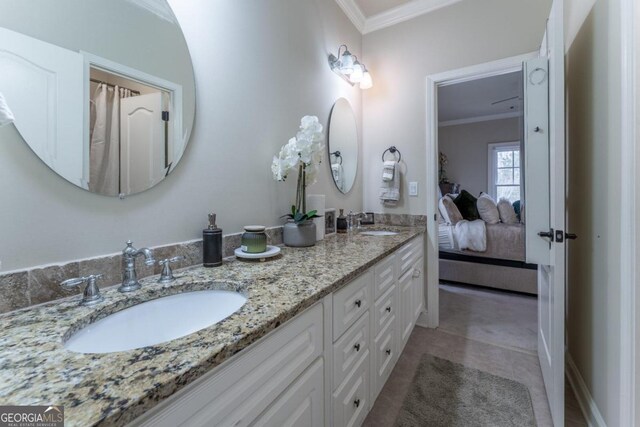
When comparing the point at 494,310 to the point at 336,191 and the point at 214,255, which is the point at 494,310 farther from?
the point at 214,255

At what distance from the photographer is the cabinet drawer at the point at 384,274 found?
52.7 inches

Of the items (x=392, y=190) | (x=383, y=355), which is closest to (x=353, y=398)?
(x=383, y=355)

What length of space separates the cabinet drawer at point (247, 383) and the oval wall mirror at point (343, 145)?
5.02ft

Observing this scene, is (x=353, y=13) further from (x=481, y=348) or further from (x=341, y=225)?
(x=481, y=348)

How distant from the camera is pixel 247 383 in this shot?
0.61 m

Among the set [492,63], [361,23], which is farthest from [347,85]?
[492,63]

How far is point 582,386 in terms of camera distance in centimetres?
145

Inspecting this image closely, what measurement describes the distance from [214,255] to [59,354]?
62 cm

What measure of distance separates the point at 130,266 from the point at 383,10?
266cm

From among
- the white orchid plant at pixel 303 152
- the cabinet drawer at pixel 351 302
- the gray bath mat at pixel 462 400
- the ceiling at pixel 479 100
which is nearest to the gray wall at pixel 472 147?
the ceiling at pixel 479 100

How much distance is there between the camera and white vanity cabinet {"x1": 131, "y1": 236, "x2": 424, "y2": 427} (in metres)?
0.53

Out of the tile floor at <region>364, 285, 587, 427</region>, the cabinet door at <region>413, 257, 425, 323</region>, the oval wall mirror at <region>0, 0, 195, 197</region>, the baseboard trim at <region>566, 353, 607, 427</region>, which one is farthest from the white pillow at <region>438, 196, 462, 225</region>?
the oval wall mirror at <region>0, 0, 195, 197</region>

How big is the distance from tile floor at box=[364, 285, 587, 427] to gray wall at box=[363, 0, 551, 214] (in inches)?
39.7

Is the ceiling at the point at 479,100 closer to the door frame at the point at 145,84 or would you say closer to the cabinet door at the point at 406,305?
the cabinet door at the point at 406,305
